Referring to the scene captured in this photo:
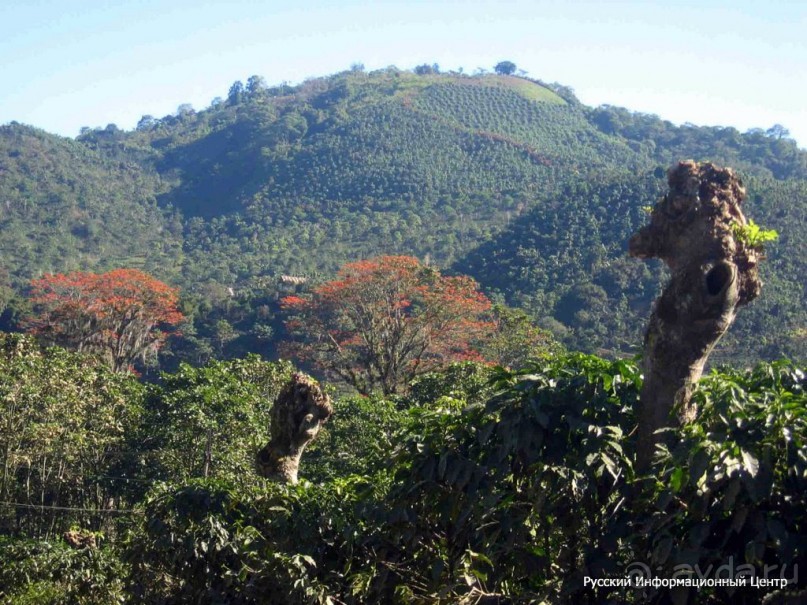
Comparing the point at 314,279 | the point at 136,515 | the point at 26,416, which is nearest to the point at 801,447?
the point at 136,515

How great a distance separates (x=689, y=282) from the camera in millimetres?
4176

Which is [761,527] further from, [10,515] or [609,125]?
[609,125]

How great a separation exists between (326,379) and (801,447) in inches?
1039

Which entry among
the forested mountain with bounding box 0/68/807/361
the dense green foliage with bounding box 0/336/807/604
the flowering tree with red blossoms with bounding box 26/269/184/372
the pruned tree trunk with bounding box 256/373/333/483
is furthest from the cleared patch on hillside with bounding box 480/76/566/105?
the dense green foliage with bounding box 0/336/807/604

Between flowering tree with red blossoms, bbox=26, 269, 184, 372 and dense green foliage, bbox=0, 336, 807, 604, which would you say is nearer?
dense green foliage, bbox=0, 336, 807, 604

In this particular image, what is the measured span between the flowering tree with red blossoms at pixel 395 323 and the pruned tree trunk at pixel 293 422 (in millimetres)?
15366

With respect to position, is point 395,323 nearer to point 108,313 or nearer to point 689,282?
point 108,313

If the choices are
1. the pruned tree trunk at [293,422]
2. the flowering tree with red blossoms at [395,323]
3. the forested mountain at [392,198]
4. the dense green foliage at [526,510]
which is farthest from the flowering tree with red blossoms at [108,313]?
the pruned tree trunk at [293,422]

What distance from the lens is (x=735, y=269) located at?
4.10m

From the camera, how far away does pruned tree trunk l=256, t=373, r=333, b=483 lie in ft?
24.4

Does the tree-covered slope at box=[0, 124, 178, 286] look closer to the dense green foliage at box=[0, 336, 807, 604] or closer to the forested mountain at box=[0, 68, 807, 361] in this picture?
the forested mountain at box=[0, 68, 807, 361]

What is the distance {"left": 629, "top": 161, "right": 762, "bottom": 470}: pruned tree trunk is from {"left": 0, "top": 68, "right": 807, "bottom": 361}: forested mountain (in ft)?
79.4

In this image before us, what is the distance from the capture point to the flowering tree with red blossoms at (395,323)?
2341cm

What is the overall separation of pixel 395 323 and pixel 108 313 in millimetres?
10315
